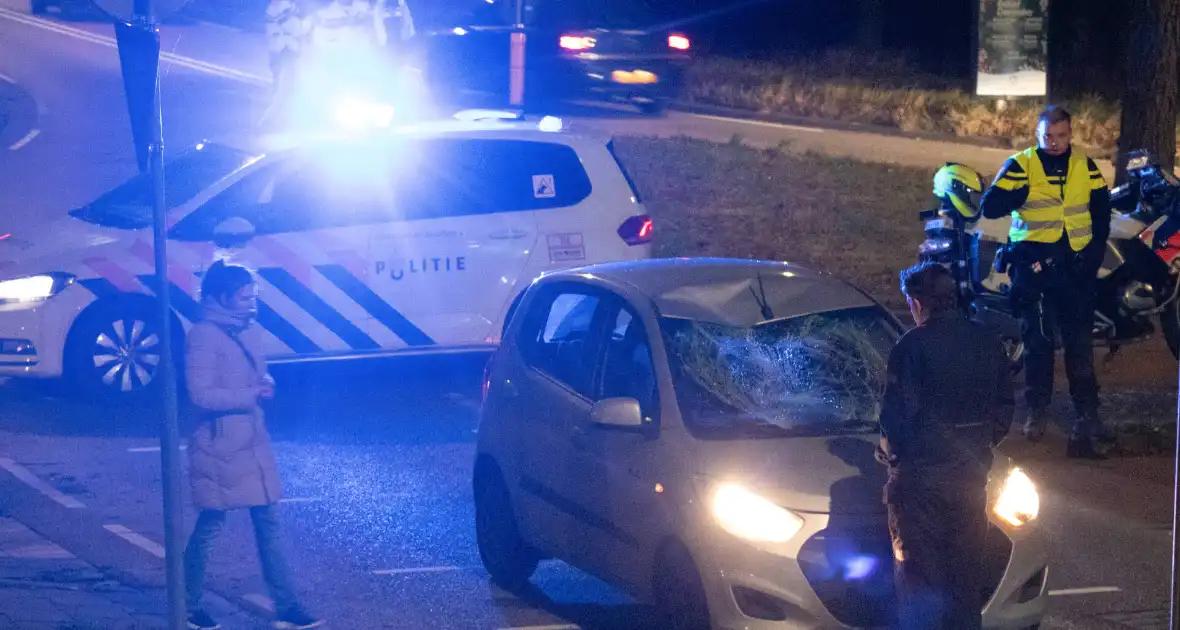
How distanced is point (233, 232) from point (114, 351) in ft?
3.80

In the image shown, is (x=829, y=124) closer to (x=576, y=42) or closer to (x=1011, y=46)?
(x=1011, y=46)

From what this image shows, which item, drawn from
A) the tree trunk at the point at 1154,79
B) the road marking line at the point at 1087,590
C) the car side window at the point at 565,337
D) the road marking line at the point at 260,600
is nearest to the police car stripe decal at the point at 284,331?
the road marking line at the point at 260,600

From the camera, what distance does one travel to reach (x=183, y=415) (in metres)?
10.2

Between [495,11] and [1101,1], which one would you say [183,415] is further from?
[1101,1]

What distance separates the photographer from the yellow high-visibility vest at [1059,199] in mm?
8977

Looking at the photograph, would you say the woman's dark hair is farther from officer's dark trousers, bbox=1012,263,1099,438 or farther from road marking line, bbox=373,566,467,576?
officer's dark trousers, bbox=1012,263,1099,438

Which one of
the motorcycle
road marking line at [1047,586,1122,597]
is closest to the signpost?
road marking line at [1047,586,1122,597]

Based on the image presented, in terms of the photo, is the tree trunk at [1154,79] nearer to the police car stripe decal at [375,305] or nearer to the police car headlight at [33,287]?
the police car stripe decal at [375,305]

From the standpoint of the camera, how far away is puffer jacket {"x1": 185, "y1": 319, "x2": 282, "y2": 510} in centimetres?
605

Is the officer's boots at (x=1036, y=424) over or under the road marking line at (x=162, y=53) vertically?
under

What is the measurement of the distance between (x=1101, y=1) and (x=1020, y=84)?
27.2 ft

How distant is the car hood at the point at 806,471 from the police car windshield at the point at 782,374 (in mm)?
105

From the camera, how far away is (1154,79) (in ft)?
46.5

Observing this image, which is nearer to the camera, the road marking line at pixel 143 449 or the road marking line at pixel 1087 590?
the road marking line at pixel 1087 590
